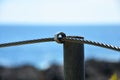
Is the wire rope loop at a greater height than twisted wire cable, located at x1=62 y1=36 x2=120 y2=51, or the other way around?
the wire rope loop

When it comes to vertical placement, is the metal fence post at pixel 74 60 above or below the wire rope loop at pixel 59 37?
below

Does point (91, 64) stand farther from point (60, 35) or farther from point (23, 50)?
point (23, 50)

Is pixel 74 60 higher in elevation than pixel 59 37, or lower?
lower

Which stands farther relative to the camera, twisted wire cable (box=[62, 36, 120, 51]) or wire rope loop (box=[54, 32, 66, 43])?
Answer: wire rope loop (box=[54, 32, 66, 43])

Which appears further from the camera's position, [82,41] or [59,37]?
[59,37]

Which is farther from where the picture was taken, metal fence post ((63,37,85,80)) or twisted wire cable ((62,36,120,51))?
metal fence post ((63,37,85,80))

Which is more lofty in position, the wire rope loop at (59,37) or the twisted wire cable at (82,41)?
the wire rope loop at (59,37)

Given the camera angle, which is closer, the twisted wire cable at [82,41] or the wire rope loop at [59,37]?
the twisted wire cable at [82,41]

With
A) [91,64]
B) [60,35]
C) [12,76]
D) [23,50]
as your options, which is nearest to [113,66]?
[91,64]
